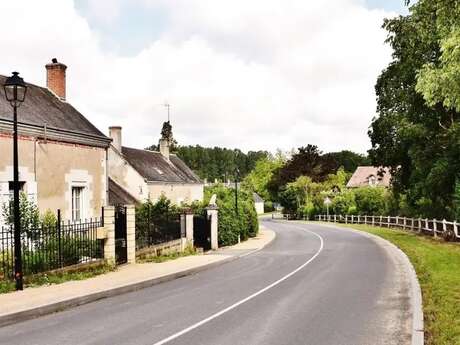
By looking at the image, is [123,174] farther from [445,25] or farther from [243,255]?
[445,25]

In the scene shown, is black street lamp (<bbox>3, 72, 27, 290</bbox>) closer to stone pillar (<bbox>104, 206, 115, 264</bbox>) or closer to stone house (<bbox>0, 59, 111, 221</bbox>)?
stone pillar (<bbox>104, 206, 115, 264</bbox>)

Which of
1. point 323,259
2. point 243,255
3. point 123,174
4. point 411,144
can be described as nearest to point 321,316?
point 323,259

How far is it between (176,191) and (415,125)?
24.8 meters

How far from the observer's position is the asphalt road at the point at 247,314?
839cm

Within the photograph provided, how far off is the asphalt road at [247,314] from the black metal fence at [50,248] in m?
3.10

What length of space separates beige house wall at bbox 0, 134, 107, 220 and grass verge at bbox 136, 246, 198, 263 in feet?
11.2

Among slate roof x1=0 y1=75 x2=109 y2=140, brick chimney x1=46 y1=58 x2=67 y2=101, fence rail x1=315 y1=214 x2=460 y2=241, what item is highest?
brick chimney x1=46 y1=58 x2=67 y2=101

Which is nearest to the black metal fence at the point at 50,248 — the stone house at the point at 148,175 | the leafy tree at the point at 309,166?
the stone house at the point at 148,175

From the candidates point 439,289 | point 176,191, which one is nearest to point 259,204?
point 176,191

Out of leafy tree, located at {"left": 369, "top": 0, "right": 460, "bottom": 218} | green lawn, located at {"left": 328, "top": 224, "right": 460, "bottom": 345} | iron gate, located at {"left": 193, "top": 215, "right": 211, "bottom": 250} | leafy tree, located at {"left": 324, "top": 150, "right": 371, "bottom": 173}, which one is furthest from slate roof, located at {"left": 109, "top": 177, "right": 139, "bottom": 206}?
leafy tree, located at {"left": 324, "top": 150, "right": 371, "bottom": 173}

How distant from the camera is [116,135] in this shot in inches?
1718

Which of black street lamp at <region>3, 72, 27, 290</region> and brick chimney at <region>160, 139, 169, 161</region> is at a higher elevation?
brick chimney at <region>160, 139, 169, 161</region>

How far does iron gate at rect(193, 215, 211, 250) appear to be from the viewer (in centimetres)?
2742

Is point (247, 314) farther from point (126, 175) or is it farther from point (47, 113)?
point (126, 175)
